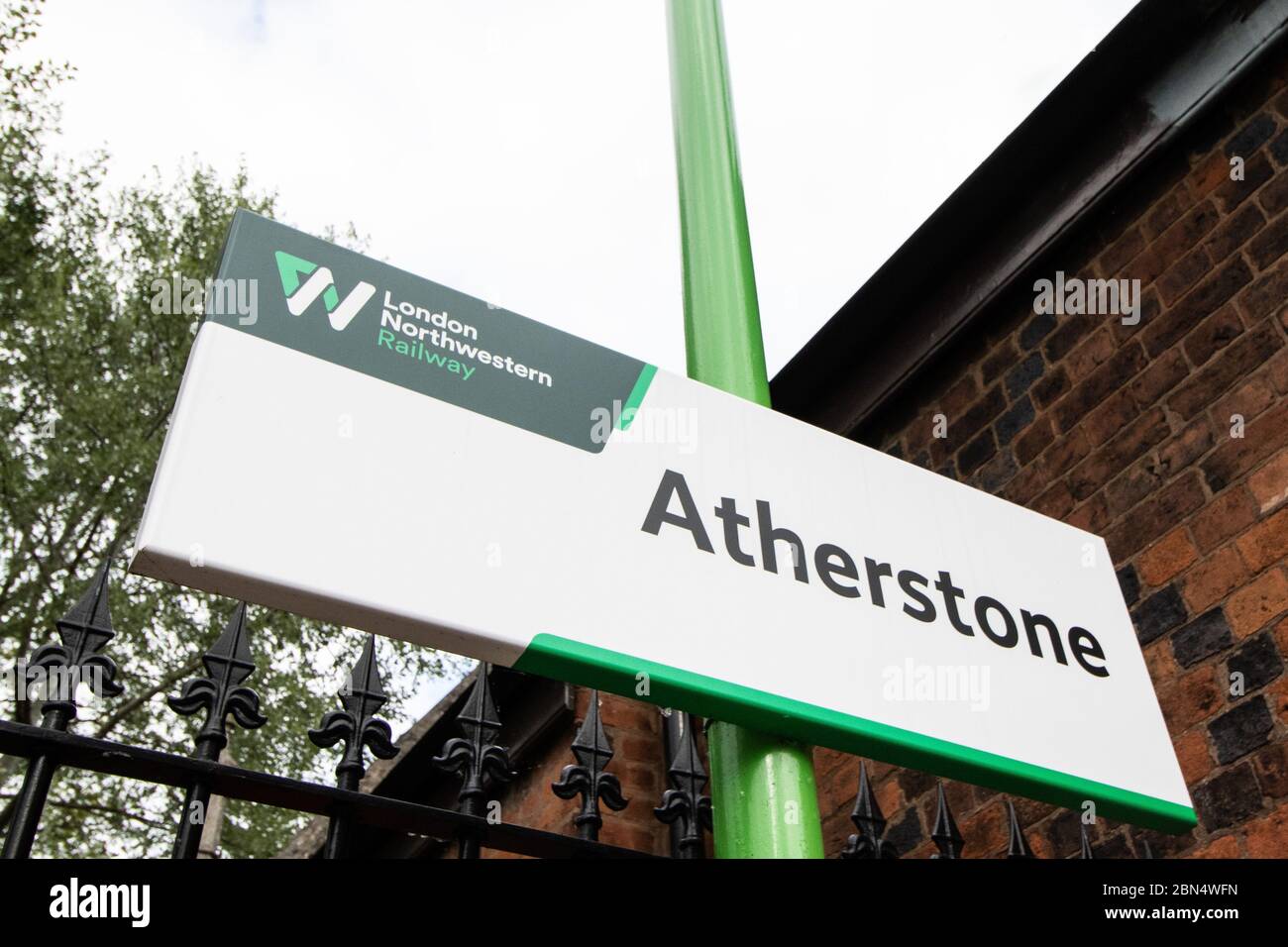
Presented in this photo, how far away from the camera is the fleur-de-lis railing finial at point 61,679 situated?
176cm

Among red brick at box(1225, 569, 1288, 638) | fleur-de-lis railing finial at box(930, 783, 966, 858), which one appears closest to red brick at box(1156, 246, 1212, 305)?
red brick at box(1225, 569, 1288, 638)

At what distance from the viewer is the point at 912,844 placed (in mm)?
3971

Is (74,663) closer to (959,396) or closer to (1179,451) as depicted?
(1179,451)

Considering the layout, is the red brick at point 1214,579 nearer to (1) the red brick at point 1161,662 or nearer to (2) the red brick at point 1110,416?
(1) the red brick at point 1161,662

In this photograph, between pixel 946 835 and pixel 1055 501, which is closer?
pixel 946 835

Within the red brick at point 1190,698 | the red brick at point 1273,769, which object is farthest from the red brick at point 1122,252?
the red brick at point 1273,769

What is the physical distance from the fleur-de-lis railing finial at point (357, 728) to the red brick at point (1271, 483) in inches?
97.9

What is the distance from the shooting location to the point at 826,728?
1749mm

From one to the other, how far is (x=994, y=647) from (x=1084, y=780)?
0.26 meters

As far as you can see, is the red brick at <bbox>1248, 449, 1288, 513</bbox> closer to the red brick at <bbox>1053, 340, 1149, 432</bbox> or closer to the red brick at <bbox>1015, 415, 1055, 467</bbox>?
the red brick at <bbox>1053, 340, 1149, 432</bbox>

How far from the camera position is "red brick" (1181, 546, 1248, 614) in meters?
3.31

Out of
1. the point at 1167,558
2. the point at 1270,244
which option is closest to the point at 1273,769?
the point at 1167,558

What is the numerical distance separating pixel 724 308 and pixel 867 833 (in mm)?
1122

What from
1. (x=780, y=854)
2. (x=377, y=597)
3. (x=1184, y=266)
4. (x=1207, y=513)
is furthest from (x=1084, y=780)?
(x=1184, y=266)
